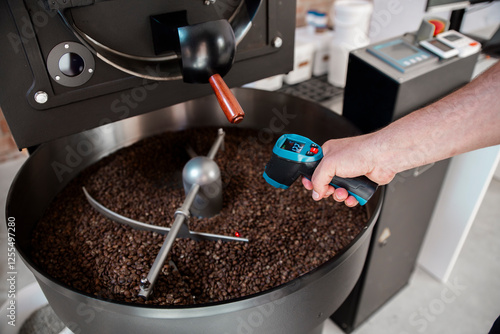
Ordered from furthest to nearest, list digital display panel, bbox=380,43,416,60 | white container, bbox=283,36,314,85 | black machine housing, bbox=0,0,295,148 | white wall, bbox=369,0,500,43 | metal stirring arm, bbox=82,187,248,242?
white wall, bbox=369,0,500,43, white container, bbox=283,36,314,85, digital display panel, bbox=380,43,416,60, metal stirring arm, bbox=82,187,248,242, black machine housing, bbox=0,0,295,148

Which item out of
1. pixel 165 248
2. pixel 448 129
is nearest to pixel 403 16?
pixel 448 129

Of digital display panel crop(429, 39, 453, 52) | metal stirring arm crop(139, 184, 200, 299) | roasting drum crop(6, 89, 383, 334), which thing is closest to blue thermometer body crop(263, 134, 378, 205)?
roasting drum crop(6, 89, 383, 334)

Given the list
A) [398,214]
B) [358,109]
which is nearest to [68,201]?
[358,109]

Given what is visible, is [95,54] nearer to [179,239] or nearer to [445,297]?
[179,239]

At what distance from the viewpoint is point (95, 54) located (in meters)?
0.71

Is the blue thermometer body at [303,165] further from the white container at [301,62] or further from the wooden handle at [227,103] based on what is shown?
the white container at [301,62]

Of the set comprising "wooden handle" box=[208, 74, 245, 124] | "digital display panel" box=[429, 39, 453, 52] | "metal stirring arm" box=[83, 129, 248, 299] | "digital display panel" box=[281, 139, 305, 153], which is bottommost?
"metal stirring arm" box=[83, 129, 248, 299]

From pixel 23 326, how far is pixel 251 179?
2.69 ft

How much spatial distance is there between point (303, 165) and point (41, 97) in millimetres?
515

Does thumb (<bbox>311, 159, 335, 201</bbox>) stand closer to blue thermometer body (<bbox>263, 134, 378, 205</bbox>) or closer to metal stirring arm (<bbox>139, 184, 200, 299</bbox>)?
blue thermometer body (<bbox>263, 134, 378, 205</bbox>)

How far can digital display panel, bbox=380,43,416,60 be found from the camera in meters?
1.13

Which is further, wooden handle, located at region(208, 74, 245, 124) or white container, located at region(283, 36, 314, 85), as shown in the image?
white container, located at region(283, 36, 314, 85)

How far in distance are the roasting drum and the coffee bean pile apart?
47 millimetres

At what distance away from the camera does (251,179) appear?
1.12 meters
